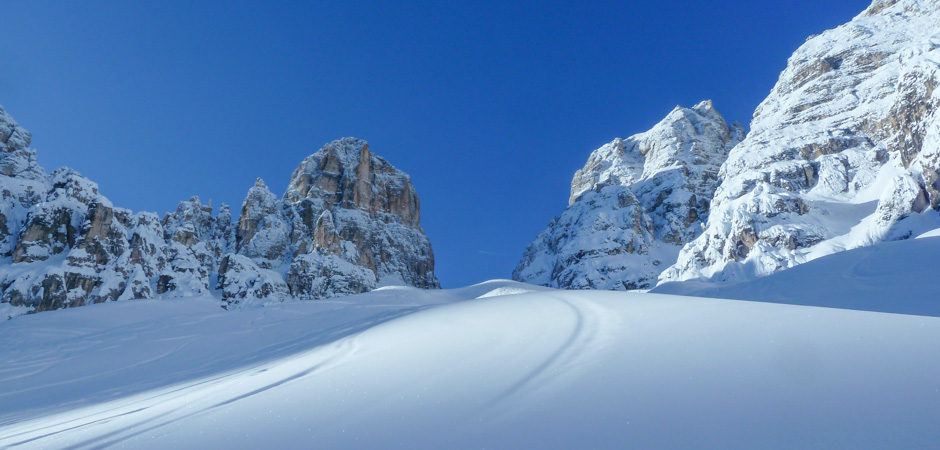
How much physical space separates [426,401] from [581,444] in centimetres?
113

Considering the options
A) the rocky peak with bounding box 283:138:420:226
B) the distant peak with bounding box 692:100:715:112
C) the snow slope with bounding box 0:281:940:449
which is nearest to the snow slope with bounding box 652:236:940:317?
the snow slope with bounding box 0:281:940:449

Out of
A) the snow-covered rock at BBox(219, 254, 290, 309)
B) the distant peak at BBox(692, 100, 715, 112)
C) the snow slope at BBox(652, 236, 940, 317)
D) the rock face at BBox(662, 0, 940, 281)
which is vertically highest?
the distant peak at BBox(692, 100, 715, 112)

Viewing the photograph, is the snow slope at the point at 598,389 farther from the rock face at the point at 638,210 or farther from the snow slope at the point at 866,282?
the rock face at the point at 638,210

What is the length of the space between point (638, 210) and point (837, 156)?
32162 mm

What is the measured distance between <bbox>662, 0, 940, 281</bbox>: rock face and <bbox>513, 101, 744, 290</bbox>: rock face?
15871mm

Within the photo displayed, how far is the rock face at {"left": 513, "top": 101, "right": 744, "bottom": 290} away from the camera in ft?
236

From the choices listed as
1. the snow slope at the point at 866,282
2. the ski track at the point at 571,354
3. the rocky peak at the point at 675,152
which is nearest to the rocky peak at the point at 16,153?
the ski track at the point at 571,354

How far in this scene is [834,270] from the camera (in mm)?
14484

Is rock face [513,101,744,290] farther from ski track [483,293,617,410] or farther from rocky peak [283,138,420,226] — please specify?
ski track [483,293,617,410]

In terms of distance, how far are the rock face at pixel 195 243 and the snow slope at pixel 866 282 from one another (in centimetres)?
4175

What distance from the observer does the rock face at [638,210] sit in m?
72.0

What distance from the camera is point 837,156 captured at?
5216 cm

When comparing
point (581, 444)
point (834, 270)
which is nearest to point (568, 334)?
point (581, 444)

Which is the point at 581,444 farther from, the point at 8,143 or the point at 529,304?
the point at 8,143
